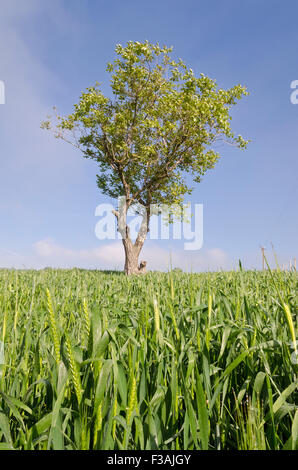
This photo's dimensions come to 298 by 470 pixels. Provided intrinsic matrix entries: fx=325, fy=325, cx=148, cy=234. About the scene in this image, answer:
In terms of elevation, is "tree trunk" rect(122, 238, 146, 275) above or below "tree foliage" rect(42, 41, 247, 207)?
below

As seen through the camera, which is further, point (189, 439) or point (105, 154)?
point (105, 154)

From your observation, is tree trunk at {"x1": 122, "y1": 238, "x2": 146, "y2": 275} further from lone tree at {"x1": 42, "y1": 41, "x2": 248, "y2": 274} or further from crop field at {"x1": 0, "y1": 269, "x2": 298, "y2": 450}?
crop field at {"x1": 0, "y1": 269, "x2": 298, "y2": 450}

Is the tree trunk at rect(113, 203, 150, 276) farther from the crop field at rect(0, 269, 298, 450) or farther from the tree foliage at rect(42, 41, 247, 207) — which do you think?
the crop field at rect(0, 269, 298, 450)

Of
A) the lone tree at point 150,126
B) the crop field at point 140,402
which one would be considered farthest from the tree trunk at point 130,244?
the crop field at point 140,402

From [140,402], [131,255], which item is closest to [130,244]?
[131,255]

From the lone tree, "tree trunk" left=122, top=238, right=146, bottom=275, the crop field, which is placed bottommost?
the crop field

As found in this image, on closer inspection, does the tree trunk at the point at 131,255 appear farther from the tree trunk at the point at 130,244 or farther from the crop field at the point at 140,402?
the crop field at the point at 140,402

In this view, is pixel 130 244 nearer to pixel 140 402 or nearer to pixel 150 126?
pixel 150 126

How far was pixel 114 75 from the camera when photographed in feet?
66.2

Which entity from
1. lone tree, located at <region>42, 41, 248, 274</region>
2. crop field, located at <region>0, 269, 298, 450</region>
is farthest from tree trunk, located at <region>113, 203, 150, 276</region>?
crop field, located at <region>0, 269, 298, 450</region>

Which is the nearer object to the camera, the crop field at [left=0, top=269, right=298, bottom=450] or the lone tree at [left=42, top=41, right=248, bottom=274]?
the crop field at [left=0, top=269, right=298, bottom=450]
